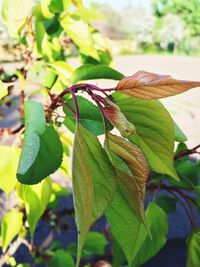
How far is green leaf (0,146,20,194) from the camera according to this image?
295mm

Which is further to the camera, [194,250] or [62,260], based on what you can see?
[62,260]

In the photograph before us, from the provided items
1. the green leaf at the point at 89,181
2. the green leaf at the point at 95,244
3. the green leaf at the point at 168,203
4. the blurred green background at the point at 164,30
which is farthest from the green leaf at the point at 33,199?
the blurred green background at the point at 164,30

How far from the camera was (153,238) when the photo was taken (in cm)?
34

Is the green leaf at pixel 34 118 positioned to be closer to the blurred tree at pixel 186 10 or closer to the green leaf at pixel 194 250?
the green leaf at pixel 194 250

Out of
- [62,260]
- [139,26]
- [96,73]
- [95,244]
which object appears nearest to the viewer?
[96,73]

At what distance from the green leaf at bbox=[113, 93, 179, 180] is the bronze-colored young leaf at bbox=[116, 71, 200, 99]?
3 centimetres

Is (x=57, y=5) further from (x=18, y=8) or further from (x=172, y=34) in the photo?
(x=172, y=34)

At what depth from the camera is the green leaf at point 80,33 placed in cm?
38

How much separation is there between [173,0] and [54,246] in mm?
15807

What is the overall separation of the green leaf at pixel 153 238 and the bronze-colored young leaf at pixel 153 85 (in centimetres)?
15

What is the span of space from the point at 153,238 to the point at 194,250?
4cm

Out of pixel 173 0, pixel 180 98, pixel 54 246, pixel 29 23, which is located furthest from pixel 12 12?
pixel 173 0

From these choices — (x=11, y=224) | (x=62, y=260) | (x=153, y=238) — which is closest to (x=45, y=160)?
(x=153, y=238)

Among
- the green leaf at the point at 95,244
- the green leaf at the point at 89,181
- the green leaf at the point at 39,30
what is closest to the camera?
the green leaf at the point at 89,181
